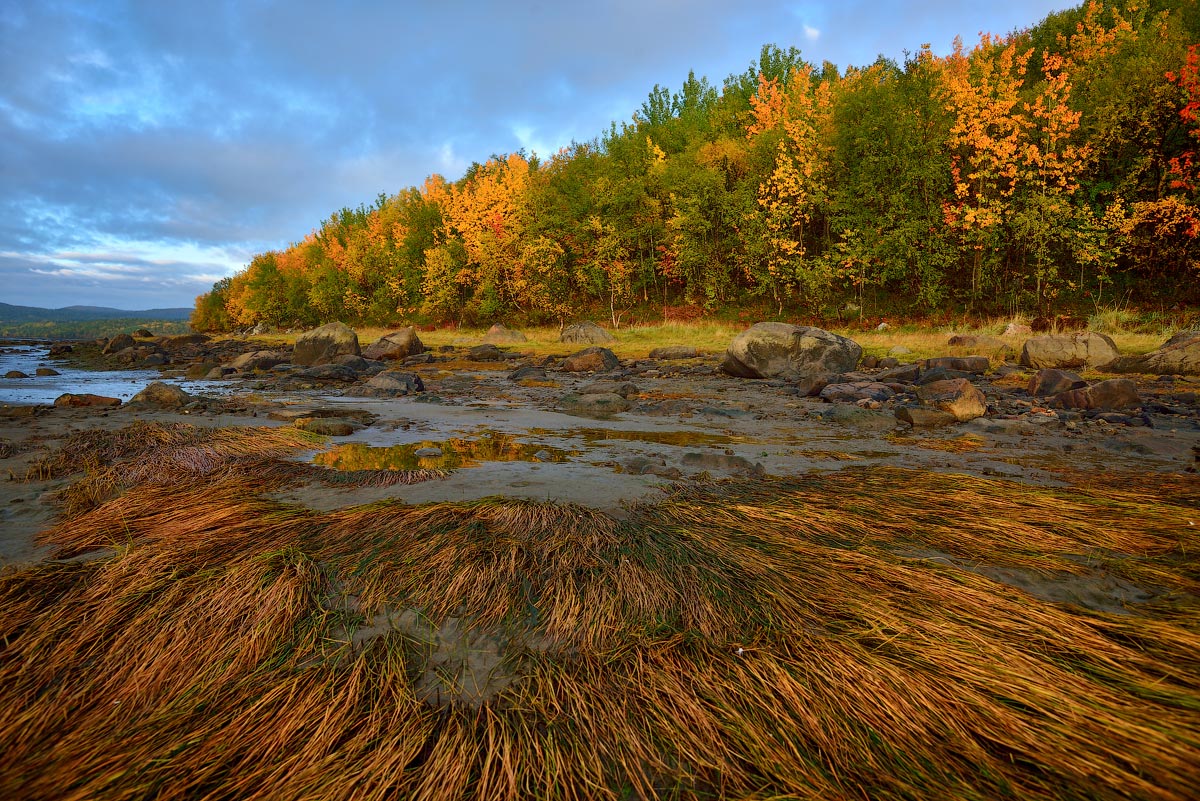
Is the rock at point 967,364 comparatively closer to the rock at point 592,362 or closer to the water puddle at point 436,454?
the rock at point 592,362

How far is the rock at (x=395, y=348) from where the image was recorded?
23516mm

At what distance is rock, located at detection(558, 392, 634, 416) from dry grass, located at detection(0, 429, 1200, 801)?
21.1ft

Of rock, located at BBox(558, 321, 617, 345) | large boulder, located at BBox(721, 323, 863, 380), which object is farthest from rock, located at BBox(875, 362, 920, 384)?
rock, located at BBox(558, 321, 617, 345)

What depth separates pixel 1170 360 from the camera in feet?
37.2

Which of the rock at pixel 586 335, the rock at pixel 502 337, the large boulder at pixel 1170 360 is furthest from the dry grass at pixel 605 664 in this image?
the rock at pixel 502 337

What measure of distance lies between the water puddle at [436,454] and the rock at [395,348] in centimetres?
1774

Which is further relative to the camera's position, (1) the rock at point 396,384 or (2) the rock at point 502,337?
(2) the rock at point 502,337

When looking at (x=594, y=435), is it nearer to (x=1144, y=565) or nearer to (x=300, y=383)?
(x=1144, y=565)

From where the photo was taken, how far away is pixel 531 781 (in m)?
1.62

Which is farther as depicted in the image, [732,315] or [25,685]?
[732,315]

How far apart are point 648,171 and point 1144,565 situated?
32.6 m

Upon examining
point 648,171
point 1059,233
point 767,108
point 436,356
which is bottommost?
point 436,356

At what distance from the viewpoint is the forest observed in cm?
2059

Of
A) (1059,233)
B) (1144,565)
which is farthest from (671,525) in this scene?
(1059,233)
